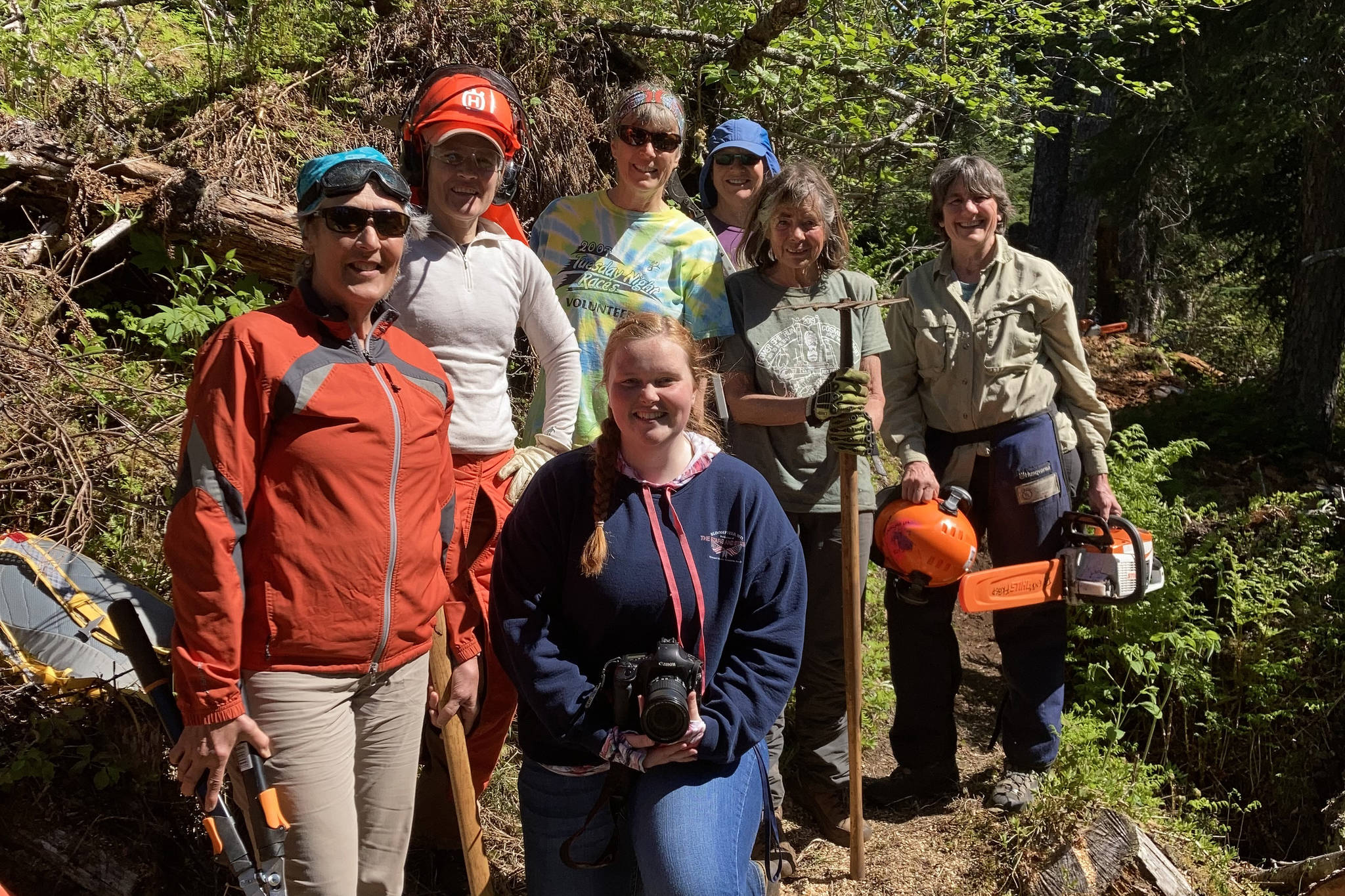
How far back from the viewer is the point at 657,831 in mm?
2307

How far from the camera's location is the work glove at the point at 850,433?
10.3ft

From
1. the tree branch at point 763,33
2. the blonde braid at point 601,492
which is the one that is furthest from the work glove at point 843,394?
the tree branch at point 763,33

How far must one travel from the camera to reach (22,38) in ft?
18.0

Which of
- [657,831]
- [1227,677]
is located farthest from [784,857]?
[1227,677]

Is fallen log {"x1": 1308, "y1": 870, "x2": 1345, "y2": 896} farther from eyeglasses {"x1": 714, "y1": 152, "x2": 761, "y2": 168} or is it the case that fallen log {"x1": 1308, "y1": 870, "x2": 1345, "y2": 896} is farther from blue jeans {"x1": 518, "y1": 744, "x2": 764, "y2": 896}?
eyeglasses {"x1": 714, "y1": 152, "x2": 761, "y2": 168}

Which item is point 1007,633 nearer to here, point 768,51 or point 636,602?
point 636,602

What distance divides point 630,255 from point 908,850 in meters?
2.55

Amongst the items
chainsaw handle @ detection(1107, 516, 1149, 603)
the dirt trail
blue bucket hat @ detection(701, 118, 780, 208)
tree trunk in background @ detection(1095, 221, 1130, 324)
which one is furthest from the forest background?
tree trunk in background @ detection(1095, 221, 1130, 324)

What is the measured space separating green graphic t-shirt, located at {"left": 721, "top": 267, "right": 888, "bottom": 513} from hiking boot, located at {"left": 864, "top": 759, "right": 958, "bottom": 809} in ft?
4.68

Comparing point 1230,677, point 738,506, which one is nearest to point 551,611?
point 738,506

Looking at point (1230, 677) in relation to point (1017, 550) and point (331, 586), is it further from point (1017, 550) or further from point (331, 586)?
point (331, 586)

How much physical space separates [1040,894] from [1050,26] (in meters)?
5.40

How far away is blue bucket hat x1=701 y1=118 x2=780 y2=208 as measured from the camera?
390cm

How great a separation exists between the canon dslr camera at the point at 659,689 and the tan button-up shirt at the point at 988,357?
1916mm
